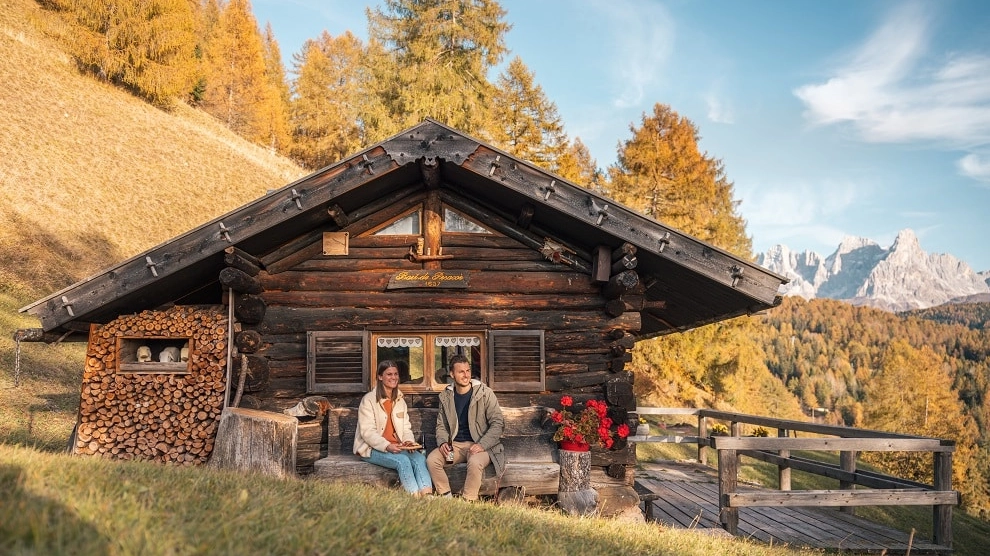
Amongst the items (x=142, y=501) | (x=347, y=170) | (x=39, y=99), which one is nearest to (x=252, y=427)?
(x=347, y=170)

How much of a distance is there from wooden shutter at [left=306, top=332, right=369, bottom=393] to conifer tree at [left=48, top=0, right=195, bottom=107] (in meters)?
32.4

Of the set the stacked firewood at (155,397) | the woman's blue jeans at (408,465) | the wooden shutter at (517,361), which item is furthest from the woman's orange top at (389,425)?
the stacked firewood at (155,397)

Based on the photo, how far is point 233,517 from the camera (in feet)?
12.6

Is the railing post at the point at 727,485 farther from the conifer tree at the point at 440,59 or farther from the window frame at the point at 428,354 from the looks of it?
the conifer tree at the point at 440,59

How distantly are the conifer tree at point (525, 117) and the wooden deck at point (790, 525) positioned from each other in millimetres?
16588

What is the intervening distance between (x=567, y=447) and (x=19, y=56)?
37.8m

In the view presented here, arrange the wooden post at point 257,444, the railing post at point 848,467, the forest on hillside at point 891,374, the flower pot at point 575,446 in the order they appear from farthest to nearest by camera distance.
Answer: the forest on hillside at point 891,374
the railing post at point 848,467
the flower pot at point 575,446
the wooden post at point 257,444

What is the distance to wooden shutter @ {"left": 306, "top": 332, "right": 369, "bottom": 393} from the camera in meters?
8.88

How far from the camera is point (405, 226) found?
9438 mm

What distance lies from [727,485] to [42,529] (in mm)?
7125

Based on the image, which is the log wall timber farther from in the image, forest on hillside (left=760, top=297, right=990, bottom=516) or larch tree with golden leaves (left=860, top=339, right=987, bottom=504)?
larch tree with golden leaves (left=860, top=339, right=987, bottom=504)

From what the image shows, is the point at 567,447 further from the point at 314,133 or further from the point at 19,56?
the point at 314,133

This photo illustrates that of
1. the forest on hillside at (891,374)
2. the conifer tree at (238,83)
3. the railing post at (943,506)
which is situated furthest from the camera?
the conifer tree at (238,83)

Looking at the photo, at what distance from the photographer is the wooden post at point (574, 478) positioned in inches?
317
